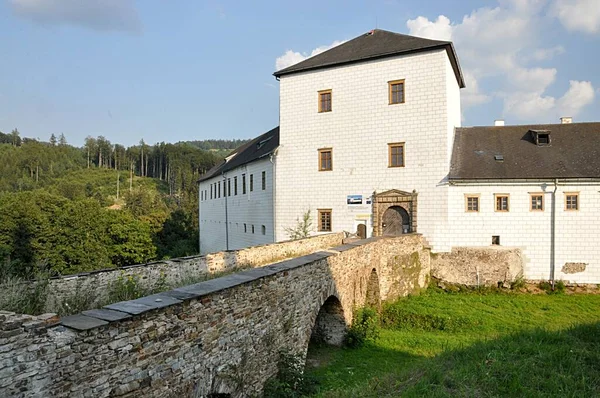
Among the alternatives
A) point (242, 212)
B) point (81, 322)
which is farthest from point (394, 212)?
point (81, 322)

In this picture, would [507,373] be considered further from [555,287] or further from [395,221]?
[555,287]

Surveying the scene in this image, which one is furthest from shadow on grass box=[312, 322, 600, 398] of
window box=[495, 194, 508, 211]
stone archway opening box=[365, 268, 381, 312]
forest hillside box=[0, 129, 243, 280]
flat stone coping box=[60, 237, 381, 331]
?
window box=[495, 194, 508, 211]

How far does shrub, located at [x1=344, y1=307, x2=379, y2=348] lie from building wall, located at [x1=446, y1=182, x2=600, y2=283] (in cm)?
811

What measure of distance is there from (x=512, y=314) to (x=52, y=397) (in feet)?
49.0

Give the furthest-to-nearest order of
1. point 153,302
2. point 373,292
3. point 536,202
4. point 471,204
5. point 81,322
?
point 471,204 < point 536,202 < point 373,292 < point 153,302 < point 81,322

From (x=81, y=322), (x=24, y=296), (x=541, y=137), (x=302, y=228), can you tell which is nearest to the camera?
(x=81, y=322)

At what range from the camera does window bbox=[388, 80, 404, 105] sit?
66.3 feet

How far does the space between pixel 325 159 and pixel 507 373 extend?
15874mm

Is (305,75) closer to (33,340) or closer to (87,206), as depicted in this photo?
(33,340)

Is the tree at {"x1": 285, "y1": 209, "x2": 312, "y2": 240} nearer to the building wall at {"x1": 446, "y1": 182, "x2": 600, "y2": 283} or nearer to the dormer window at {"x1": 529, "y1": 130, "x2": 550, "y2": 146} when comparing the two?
the building wall at {"x1": 446, "y1": 182, "x2": 600, "y2": 283}

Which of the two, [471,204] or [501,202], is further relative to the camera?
[471,204]

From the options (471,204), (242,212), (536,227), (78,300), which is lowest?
(78,300)

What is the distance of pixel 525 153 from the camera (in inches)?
789

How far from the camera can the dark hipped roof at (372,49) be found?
19.8 meters
